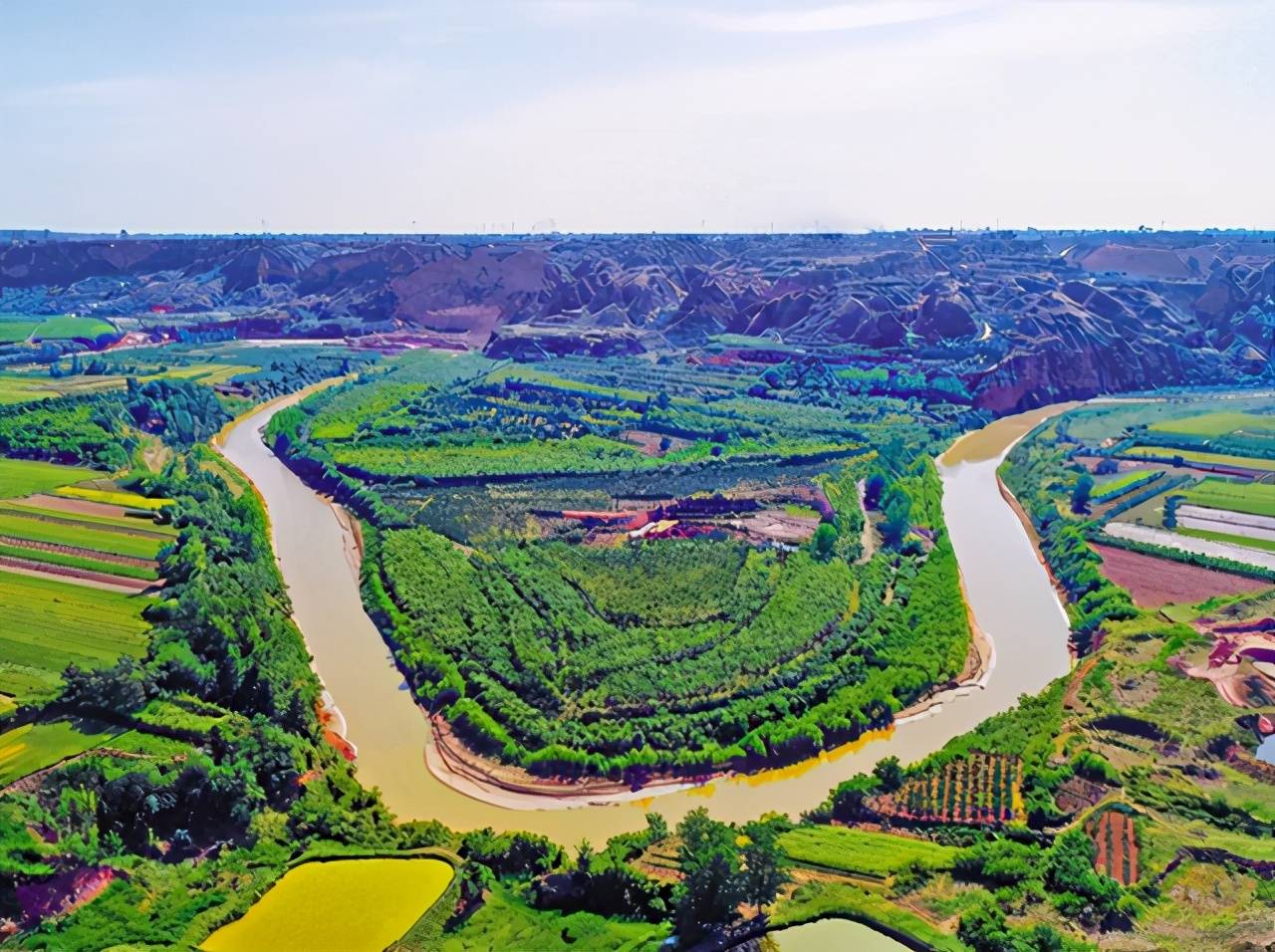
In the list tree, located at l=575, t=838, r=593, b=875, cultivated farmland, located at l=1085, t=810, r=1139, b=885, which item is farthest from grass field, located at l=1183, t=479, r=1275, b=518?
tree, located at l=575, t=838, r=593, b=875

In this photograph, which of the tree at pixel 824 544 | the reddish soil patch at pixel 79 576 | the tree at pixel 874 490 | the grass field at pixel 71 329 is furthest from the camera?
the grass field at pixel 71 329

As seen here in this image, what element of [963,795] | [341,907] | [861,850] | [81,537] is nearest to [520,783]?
[341,907]

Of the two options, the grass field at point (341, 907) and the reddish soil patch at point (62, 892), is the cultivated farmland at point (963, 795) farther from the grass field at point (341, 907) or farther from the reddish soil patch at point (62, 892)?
the reddish soil patch at point (62, 892)

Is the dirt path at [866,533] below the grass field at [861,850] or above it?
above

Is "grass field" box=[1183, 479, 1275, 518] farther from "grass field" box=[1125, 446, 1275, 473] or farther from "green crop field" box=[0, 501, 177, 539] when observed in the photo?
"green crop field" box=[0, 501, 177, 539]

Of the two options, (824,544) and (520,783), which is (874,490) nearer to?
(824,544)

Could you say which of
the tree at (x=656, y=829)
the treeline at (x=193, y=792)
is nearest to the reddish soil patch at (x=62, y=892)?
the treeline at (x=193, y=792)
